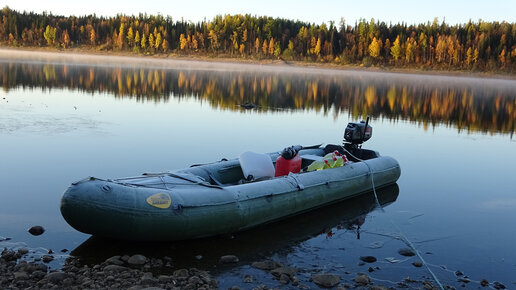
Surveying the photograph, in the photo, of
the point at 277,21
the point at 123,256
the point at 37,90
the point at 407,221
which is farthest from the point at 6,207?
the point at 277,21

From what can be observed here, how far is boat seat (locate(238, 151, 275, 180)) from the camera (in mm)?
10432

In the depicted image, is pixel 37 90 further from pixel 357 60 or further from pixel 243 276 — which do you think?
pixel 357 60

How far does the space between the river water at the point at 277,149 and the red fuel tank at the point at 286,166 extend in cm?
96

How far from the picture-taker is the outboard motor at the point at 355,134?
42.7 feet

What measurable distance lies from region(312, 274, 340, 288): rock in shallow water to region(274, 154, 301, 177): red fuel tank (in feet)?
11.3

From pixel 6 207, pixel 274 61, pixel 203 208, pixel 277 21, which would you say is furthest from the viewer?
pixel 277 21

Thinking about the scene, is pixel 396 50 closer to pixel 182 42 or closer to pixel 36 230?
pixel 182 42

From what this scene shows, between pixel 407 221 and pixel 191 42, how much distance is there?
12314 centimetres

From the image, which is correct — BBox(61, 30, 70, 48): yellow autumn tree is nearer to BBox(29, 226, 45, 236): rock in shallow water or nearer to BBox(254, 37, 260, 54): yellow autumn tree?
BBox(254, 37, 260, 54): yellow autumn tree

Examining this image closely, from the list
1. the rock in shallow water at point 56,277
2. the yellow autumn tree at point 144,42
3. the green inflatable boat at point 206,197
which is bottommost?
the rock in shallow water at point 56,277

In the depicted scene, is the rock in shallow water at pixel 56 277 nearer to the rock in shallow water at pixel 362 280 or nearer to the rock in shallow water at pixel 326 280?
the rock in shallow water at pixel 326 280

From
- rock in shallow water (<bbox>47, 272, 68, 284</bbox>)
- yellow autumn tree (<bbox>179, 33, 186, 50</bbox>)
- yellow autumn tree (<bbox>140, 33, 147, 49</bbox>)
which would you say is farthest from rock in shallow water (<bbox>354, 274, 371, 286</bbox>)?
yellow autumn tree (<bbox>140, 33, 147, 49</bbox>)

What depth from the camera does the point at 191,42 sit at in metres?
130

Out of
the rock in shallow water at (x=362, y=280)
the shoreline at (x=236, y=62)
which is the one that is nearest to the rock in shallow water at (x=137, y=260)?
the rock in shallow water at (x=362, y=280)
